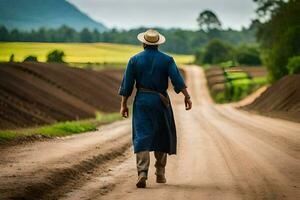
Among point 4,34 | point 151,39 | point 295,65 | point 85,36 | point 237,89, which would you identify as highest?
point 85,36

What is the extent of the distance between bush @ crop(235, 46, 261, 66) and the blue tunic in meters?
120

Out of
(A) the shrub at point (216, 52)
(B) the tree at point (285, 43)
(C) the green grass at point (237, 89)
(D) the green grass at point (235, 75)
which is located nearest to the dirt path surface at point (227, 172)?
(B) the tree at point (285, 43)

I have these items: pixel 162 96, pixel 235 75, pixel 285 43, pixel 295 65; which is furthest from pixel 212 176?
pixel 235 75

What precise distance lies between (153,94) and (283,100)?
40.2 m

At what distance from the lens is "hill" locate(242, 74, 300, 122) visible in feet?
153

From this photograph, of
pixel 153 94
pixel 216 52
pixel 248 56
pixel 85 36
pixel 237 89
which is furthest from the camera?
pixel 216 52

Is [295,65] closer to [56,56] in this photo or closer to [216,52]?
[56,56]

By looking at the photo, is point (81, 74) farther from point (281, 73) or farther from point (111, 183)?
point (111, 183)

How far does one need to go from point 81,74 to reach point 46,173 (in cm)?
5032

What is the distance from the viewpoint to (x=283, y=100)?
168 ft

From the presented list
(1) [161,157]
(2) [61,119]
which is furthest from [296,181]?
(2) [61,119]

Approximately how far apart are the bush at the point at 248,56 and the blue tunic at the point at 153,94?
120146 millimetres

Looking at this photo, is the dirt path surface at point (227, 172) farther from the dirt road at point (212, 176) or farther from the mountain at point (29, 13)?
the mountain at point (29, 13)

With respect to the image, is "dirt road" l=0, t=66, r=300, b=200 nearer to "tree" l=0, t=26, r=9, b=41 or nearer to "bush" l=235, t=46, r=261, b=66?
"tree" l=0, t=26, r=9, b=41
